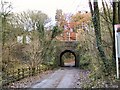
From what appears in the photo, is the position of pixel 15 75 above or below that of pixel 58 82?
above

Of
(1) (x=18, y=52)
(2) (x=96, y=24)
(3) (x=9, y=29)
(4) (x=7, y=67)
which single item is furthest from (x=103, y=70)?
(1) (x=18, y=52)

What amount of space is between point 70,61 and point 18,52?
2770cm

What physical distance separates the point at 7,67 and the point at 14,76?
1.27 m

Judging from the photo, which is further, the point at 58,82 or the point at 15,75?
the point at 15,75

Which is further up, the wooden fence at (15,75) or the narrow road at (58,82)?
the wooden fence at (15,75)

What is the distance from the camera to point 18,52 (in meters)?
19.8

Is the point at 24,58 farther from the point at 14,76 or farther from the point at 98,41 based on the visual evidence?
the point at 98,41

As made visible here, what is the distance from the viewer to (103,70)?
443 inches

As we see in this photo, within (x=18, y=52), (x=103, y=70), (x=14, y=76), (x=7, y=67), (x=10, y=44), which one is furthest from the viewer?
(x=18, y=52)

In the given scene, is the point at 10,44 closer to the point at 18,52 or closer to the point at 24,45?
the point at 18,52

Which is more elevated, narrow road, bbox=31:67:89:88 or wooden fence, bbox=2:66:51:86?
wooden fence, bbox=2:66:51:86

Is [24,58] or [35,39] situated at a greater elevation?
[35,39]

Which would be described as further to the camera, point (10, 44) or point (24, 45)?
point (24, 45)

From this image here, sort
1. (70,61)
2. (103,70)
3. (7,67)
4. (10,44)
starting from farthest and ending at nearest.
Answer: (70,61)
(10,44)
(7,67)
(103,70)
